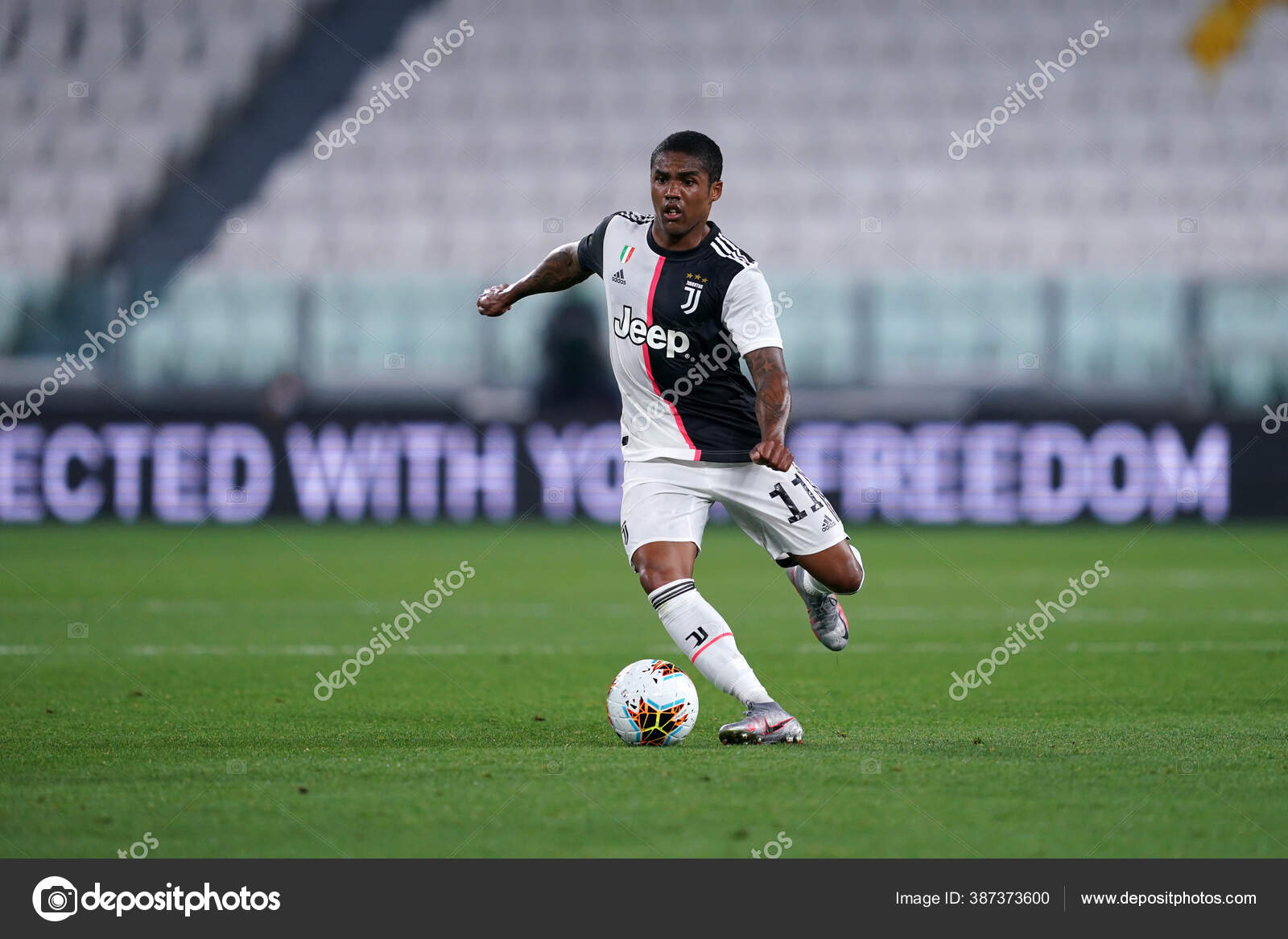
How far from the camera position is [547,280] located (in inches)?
241

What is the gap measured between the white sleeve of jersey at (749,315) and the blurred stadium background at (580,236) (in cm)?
1196

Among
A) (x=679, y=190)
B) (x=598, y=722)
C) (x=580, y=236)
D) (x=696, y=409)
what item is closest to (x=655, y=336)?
(x=696, y=409)

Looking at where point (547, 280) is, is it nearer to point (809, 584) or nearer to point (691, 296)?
point (691, 296)

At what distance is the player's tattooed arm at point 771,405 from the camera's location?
5.18m

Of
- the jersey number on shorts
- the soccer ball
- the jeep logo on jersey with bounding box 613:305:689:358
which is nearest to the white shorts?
the jersey number on shorts

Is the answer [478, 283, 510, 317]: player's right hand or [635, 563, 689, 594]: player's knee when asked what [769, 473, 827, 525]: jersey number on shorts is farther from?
[478, 283, 510, 317]: player's right hand

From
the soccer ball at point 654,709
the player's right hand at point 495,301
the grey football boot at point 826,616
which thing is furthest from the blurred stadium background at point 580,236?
the soccer ball at point 654,709

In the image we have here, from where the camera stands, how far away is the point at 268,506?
18.1m

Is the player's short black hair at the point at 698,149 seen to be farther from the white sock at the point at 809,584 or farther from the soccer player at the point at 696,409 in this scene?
the white sock at the point at 809,584

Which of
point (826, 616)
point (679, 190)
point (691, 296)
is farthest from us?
point (826, 616)

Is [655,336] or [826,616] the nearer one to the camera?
[655,336]

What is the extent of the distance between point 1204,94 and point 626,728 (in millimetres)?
21078

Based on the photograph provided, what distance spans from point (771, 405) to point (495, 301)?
134cm

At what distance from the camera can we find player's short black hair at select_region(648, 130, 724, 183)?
546 cm
